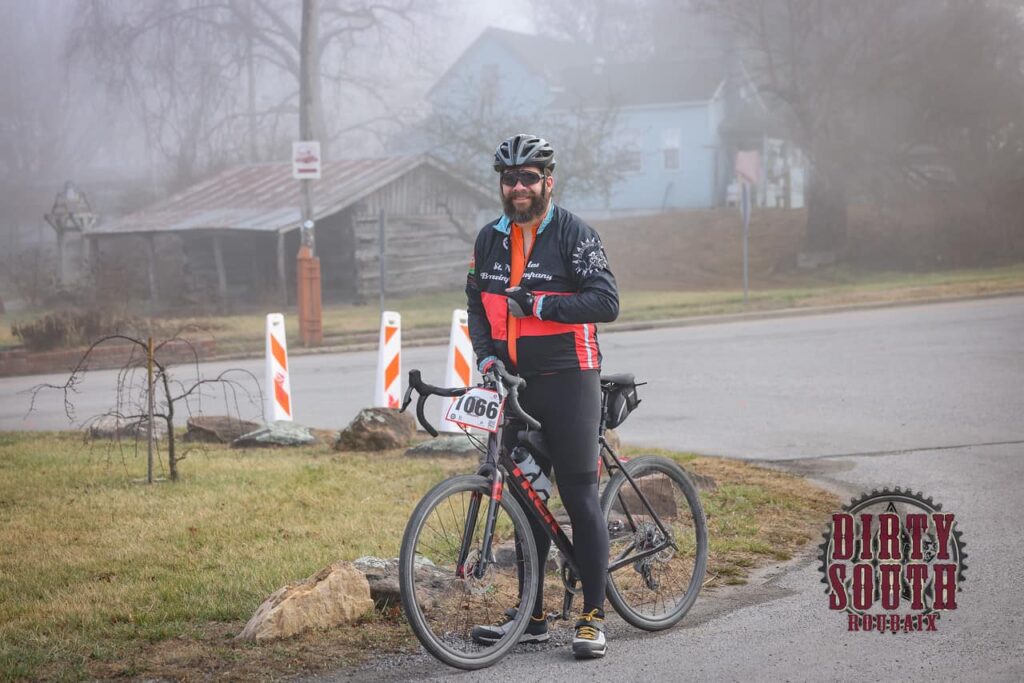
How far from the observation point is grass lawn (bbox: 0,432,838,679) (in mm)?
5098

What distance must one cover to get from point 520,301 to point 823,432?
6279 mm

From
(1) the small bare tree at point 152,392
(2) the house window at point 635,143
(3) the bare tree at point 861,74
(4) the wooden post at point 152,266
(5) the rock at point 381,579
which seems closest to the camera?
(5) the rock at point 381,579

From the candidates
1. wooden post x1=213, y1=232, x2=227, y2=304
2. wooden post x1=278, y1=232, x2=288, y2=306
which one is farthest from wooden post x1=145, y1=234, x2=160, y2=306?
wooden post x1=278, y1=232, x2=288, y2=306

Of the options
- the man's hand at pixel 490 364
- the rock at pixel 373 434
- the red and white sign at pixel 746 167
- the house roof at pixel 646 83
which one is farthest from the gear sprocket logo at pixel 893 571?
the house roof at pixel 646 83

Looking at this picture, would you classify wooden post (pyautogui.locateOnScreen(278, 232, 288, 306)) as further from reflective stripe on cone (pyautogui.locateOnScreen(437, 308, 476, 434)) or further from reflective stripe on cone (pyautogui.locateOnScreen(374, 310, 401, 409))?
reflective stripe on cone (pyautogui.locateOnScreen(437, 308, 476, 434))

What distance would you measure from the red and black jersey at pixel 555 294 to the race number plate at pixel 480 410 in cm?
21

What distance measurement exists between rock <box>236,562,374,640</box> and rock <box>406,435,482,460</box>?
12.7ft

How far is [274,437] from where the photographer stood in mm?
10383

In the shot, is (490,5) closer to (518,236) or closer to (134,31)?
(134,31)

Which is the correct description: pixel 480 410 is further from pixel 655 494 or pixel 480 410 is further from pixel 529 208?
pixel 655 494

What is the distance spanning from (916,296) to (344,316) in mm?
11291

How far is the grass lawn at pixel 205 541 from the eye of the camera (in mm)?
5098

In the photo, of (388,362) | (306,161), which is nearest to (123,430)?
(388,362)

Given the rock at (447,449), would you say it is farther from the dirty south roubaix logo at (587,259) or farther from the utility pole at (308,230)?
the utility pole at (308,230)
